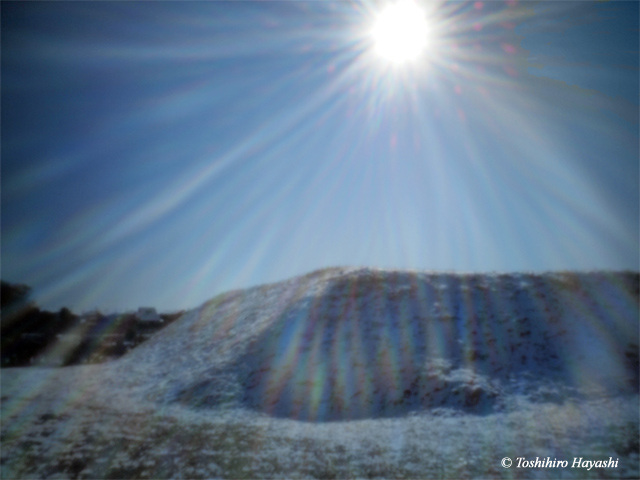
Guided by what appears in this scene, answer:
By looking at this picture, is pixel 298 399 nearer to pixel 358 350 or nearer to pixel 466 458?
pixel 358 350

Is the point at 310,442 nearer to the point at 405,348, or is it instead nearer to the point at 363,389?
the point at 363,389

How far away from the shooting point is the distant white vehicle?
97.1 ft

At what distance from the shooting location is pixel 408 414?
1095 cm

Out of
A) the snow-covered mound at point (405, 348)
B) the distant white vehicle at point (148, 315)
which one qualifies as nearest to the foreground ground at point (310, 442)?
the snow-covered mound at point (405, 348)

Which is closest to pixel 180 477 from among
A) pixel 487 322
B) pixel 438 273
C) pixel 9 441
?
pixel 9 441

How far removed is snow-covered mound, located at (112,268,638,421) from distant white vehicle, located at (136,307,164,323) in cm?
1078

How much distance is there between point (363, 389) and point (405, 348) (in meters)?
2.46

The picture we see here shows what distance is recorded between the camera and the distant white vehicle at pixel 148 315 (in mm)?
29594

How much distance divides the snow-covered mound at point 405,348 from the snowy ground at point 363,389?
7cm

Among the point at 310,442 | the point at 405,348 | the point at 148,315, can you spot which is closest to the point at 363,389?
the point at 405,348

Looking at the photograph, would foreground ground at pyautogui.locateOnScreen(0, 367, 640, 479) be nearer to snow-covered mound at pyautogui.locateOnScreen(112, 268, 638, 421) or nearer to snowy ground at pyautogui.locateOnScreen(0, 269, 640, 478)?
snowy ground at pyautogui.locateOnScreen(0, 269, 640, 478)

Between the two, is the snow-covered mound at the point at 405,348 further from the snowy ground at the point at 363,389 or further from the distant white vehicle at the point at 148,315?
the distant white vehicle at the point at 148,315

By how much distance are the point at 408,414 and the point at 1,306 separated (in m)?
34.7

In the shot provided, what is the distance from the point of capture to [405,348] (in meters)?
13.9
